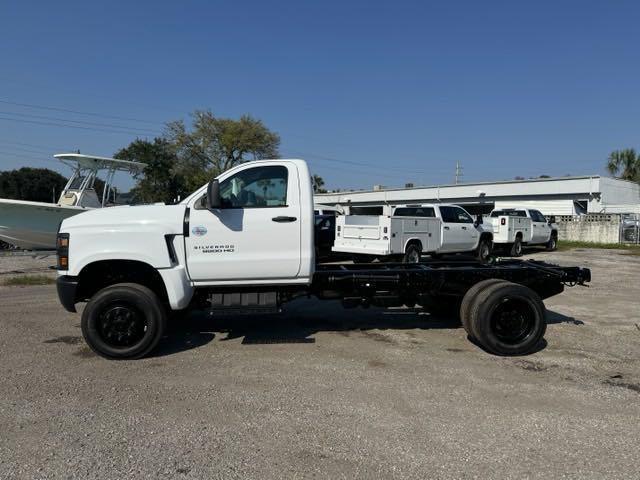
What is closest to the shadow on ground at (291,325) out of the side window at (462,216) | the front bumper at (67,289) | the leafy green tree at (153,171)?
the front bumper at (67,289)

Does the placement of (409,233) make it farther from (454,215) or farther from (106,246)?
(106,246)

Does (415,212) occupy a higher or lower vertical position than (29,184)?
lower

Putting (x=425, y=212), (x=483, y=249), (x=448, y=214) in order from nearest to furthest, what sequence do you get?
(x=425, y=212)
(x=448, y=214)
(x=483, y=249)

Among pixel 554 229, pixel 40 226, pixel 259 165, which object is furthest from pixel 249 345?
pixel 554 229

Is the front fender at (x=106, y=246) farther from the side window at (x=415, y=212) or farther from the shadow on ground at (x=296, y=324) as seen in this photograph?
the side window at (x=415, y=212)

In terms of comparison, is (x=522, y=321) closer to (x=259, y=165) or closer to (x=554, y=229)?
(x=259, y=165)

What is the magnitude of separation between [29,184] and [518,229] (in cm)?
8054

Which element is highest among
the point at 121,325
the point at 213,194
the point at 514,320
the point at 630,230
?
the point at 213,194

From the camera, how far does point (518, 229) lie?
20828mm

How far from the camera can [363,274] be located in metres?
6.70

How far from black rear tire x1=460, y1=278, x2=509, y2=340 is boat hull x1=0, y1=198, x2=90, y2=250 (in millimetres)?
14875

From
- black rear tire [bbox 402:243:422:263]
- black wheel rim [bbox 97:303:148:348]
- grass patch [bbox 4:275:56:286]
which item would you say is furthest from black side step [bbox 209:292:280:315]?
black rear tire [bbox 402:243:422:263]

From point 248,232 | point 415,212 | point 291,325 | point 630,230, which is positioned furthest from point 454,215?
point 630,230

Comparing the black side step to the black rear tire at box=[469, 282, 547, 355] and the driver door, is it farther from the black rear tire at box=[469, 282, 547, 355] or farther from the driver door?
the black rear tire at box=[469, 282, 547, 355]
